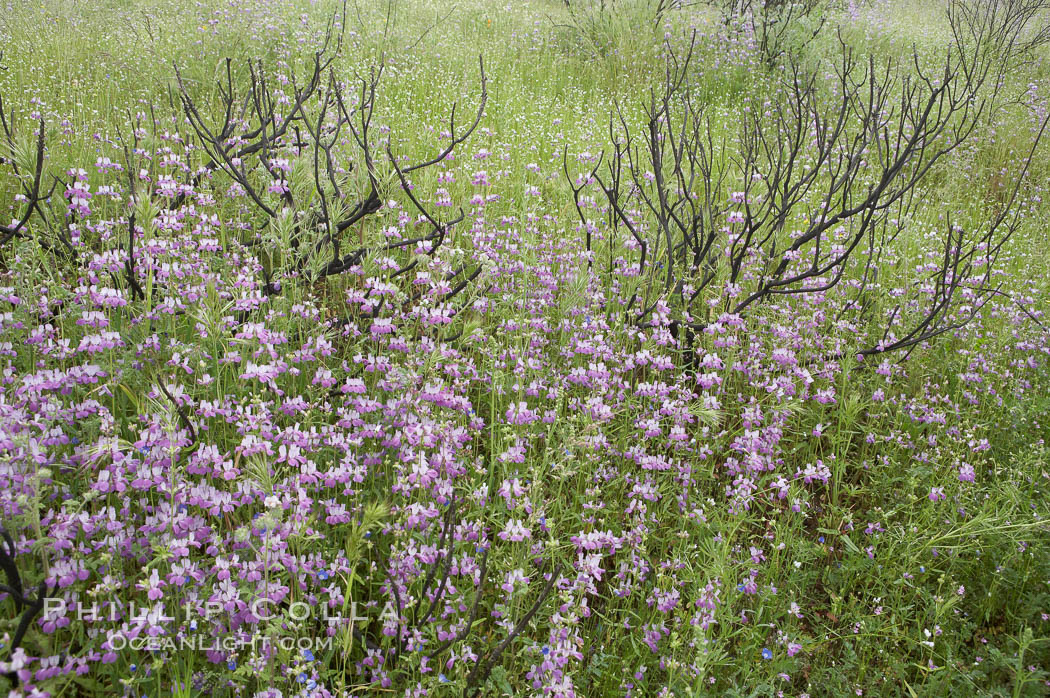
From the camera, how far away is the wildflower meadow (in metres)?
1.92

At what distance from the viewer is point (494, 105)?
22.6ft

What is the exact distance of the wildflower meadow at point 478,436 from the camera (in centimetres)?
192

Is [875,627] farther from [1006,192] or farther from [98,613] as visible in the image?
[1006,192]

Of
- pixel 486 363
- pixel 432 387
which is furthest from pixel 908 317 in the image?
pixel 432 387

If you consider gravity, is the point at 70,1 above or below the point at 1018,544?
above

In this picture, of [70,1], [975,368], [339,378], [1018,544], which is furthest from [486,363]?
[70,1]

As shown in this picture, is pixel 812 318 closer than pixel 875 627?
No

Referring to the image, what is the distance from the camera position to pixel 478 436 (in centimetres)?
298

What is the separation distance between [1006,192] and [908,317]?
394cm

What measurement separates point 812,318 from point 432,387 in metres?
2.60

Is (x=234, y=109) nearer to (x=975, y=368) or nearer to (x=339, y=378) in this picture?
(x=339, y=378)

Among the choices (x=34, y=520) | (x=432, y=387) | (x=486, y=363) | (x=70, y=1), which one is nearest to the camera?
(x=34, y=520)

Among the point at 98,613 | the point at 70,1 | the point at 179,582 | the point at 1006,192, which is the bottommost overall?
the point at 98,613

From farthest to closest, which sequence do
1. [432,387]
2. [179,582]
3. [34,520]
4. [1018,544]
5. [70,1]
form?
[70,1] → [1018,544] → [432,387] → [179,582] → [34,520]
